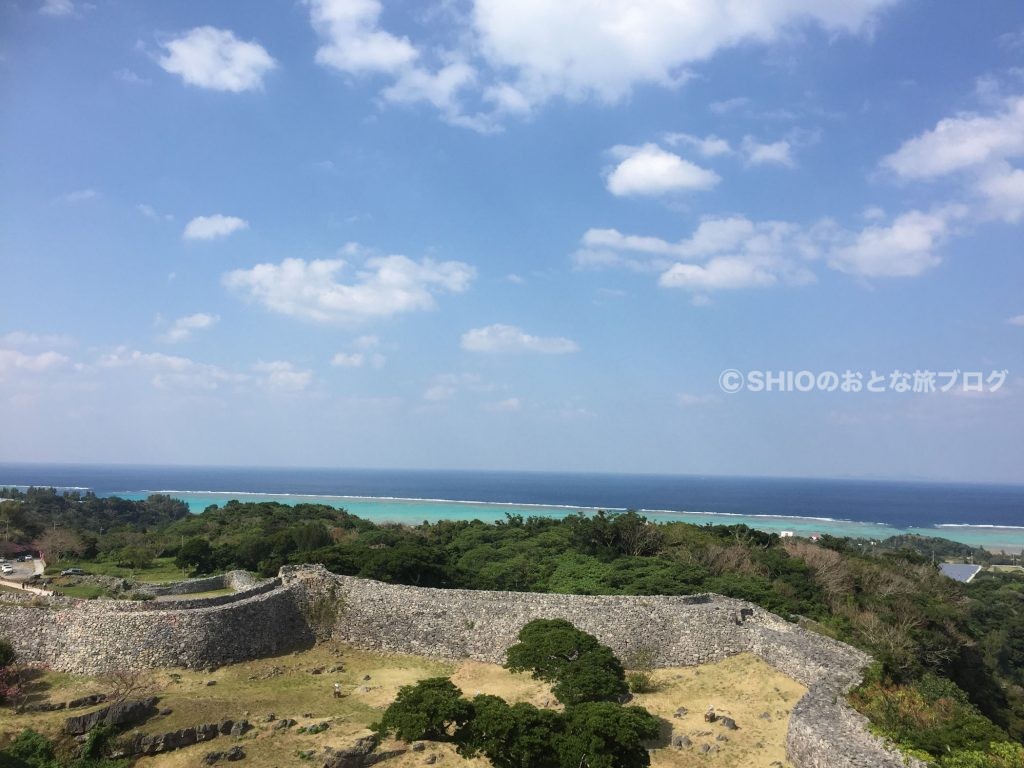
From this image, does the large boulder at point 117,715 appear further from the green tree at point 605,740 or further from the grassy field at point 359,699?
the green tree at point 605,740

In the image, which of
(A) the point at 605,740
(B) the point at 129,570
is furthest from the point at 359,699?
(B) the point at 129,570

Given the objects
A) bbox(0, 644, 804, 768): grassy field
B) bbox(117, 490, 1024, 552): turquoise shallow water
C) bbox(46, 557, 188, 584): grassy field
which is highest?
bbox(46, 557, 188, 584): grassy field

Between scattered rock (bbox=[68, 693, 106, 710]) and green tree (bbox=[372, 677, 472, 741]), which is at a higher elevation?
green tree (bbox=[372, 677, 472, 741])

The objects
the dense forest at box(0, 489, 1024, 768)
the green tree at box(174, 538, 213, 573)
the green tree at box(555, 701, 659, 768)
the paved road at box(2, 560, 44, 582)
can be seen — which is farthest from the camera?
the green tree at box(174, 538, 213, 573)

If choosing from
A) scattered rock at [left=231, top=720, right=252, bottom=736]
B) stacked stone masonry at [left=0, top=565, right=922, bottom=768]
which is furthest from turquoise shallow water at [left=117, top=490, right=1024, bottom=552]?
scattered rock at [left=231, top=720, right=252, bottom=736]

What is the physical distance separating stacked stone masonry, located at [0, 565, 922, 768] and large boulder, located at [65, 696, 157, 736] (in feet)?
10.1

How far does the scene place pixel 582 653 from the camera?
18797 millimetres

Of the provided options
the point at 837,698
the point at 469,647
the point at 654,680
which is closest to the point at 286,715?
the point at 469,647

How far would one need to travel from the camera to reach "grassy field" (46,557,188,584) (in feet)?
92.2

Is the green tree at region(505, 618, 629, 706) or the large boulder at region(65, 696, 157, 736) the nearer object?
the large boulder at region(65, 696, 157, 736)

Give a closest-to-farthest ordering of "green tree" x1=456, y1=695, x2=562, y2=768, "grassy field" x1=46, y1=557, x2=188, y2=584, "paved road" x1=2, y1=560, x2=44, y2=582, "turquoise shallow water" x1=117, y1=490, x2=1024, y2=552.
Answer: "green tree" x1=456, y1=695, x2=562, y2=768 → "paved road" x1=2, y1=560, x2=44, y2=582 → "grassy field" x1=46, y1=557, x2=188, y2=584 → "turquoise shallow water" x1=117, y1=490, x2=1024, y2=552

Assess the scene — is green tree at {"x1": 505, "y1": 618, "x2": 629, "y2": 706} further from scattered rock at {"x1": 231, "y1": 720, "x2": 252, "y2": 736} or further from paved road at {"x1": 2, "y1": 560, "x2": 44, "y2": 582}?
paved road at {"x1": 2, "y1": 560, "x2": 44, "y2": 582}

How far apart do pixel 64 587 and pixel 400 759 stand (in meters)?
18.0

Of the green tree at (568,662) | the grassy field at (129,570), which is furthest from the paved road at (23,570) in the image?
the green tree at (568,662)
